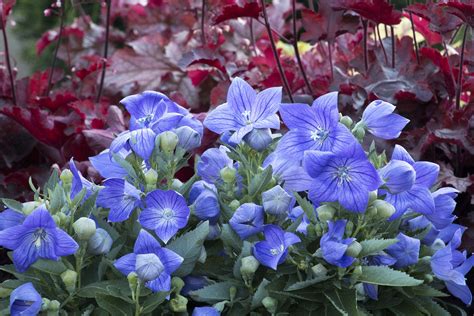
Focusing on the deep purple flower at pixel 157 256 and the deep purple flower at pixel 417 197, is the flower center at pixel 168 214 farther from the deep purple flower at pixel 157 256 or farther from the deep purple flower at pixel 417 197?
the deep purple flower at pixel 417 197

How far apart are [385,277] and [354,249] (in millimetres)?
64

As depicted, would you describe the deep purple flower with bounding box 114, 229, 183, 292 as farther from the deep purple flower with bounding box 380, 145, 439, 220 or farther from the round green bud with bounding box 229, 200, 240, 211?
the deep purple flower with bounding box 380, 145, 439, 220

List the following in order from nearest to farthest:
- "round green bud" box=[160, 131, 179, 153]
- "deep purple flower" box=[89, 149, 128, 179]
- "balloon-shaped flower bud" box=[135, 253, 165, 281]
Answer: "balloon-shaped flower bud" box=[135, 253, 165, 281] → "round green bud" box=[160, 131, 179, 153] → "deep purple flower" box=[89, 149, 128, 179]

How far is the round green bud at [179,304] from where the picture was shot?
116 centimetres

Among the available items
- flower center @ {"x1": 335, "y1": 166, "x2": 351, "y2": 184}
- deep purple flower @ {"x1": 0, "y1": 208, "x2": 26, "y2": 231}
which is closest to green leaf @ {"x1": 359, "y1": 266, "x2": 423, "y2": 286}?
flower center @ {"x1": 335, "y1": 166, "x2": 351, "y2": 184}

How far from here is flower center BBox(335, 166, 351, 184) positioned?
3.70ft

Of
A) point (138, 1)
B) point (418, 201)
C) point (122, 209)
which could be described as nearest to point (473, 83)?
point (418, 201)

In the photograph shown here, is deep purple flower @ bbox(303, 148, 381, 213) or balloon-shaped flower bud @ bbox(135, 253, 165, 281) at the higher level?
deep purple flower @ bbox(303, 148, 381, 213)

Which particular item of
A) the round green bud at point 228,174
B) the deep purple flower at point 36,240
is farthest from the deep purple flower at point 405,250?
the deep purple flower at point 36,240

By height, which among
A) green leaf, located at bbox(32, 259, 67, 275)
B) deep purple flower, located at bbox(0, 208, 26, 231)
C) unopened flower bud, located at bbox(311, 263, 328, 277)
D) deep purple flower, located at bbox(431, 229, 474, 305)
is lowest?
deep purple flower, located at bbox(431, 229, 474, 305)

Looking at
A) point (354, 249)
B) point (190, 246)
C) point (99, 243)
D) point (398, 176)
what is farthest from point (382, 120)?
point (99, 243)

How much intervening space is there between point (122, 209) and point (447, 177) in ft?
2.42

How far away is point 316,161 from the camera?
1124 mm

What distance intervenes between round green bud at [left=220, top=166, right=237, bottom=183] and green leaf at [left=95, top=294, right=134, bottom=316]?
0.75 ft
